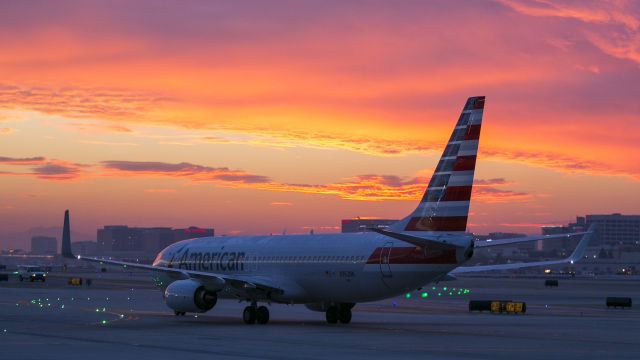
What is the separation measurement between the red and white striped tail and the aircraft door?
4.40 ft

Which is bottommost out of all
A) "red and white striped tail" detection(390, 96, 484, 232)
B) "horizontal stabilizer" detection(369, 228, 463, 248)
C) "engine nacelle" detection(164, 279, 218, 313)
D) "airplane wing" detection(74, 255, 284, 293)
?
"engine nacelle" detection(164, 279, 218, 313)

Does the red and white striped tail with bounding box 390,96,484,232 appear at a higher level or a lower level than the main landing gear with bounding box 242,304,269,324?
higher

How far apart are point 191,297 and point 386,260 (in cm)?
907

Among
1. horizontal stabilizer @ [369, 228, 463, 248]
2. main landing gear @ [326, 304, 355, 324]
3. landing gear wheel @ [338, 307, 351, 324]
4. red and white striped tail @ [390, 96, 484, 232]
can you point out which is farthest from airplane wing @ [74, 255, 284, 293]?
horizontal stabilizer @ [369, 228, 463, 248]

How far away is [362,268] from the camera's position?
38.8 metres

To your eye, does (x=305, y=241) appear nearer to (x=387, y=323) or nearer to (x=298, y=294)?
(x=298, y=294)

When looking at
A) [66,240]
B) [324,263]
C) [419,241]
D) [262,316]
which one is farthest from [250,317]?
[66,240]

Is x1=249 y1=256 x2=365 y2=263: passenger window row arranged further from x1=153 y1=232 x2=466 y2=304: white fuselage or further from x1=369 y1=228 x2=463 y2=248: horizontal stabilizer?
x1=369 y1=228 x2=463 y2=248: horizontal stabilizer

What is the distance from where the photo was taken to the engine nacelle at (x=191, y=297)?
139 ft

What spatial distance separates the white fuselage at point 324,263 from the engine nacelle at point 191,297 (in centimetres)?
199

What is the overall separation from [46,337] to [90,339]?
167 cm

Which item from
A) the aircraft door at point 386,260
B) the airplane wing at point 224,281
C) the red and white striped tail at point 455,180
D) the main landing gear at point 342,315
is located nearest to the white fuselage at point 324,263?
the aircraft door at point 386,260

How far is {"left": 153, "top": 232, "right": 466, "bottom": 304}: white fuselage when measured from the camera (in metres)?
36.7

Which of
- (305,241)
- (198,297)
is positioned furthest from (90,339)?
(305,241)
